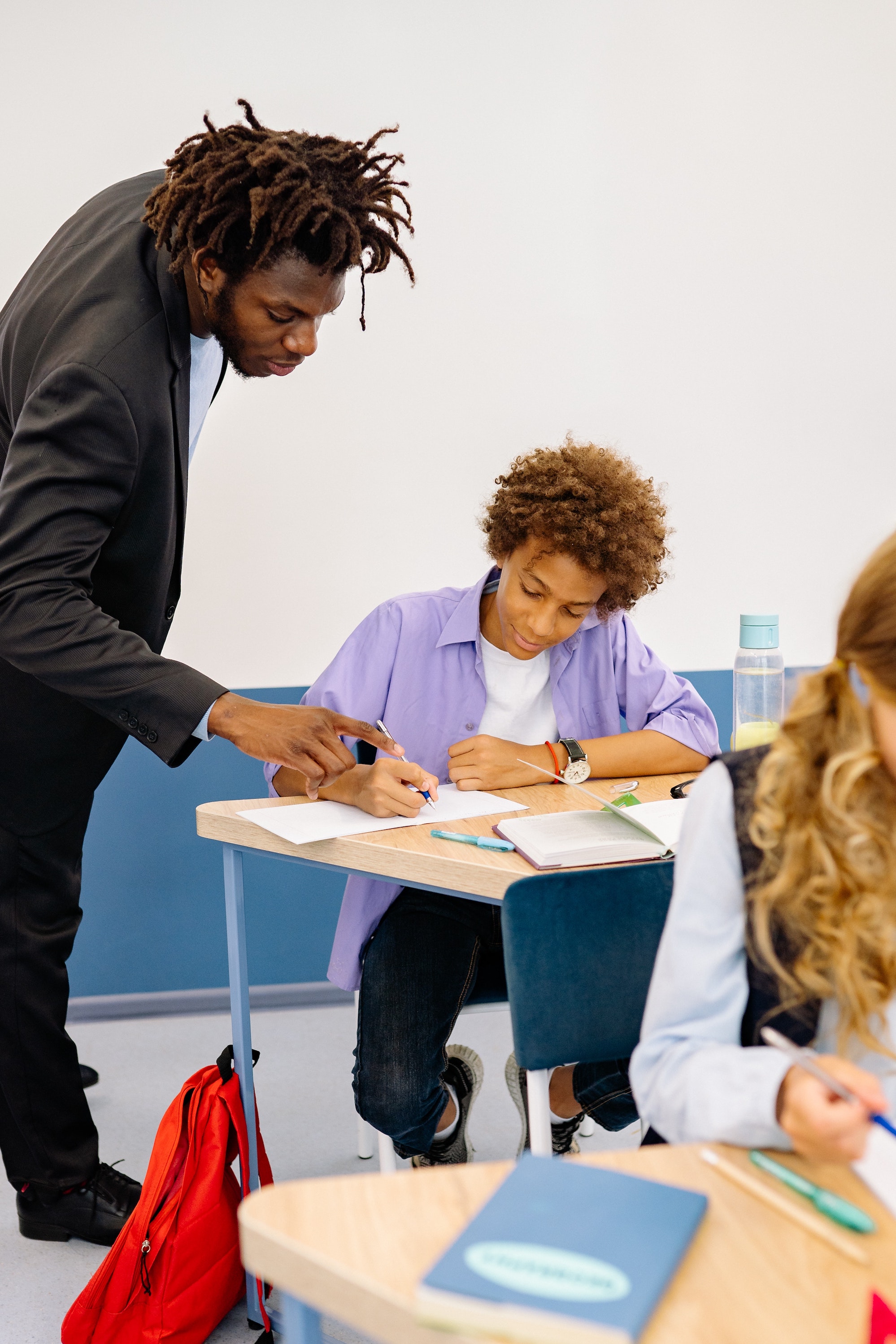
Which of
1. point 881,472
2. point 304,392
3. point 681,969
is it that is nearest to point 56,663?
point 681,969

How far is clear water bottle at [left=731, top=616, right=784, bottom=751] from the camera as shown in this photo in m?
1.72

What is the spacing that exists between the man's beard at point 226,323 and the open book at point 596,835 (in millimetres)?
724

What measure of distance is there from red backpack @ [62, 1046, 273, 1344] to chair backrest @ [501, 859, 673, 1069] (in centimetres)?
56

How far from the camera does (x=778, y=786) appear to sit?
2.59 ft

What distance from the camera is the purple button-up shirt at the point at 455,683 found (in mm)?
1860

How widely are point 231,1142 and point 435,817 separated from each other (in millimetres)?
541

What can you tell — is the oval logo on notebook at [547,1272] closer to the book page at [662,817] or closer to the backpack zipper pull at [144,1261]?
the book page at [662,817]

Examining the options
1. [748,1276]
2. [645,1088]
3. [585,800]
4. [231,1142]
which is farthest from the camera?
[585,800]

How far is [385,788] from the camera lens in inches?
61.3

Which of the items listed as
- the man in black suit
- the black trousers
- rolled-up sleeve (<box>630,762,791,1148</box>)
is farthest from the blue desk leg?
the black trousers

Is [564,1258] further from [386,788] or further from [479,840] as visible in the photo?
[386,788]

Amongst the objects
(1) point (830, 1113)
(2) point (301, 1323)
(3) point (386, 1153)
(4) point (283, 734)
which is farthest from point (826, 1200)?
(3) point (386, 1153)

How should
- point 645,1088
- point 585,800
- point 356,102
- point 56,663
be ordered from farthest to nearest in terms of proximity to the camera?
point 356,102 < point 585,800 < point 56,663 < point 645,1088

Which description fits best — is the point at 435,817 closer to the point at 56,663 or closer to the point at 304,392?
the point at 56,663
